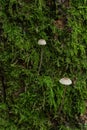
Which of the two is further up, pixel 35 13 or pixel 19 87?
pixel 35 13

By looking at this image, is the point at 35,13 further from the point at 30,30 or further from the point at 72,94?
the point at 72,94

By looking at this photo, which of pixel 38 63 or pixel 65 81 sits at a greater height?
pixel 38 63

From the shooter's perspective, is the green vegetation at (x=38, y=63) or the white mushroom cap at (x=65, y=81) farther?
the green vegetation at (x=38, y=63)

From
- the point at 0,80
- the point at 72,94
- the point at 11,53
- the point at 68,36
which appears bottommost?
the point at 72,94

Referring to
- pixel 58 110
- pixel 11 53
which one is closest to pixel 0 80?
pixel 11 53

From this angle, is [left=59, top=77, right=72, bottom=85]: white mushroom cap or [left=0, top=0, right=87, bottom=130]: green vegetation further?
[left=0, top=0, right=87, bottom=130]: green vegetation

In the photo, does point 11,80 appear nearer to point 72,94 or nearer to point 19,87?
point 19,87

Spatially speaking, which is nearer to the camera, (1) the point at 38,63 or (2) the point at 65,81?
(2) the point at 65,81
